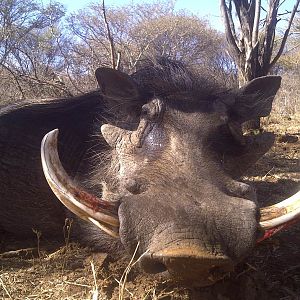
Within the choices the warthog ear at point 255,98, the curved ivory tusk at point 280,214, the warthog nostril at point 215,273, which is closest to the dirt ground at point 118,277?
the warthog nostril at point 215,273

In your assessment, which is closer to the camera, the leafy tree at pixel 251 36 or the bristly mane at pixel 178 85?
the bristly mane at pixel 178 85

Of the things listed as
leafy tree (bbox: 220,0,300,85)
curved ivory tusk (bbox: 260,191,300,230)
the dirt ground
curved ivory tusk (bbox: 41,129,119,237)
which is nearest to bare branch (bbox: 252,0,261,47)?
leafy tree (bbox: 220,0,300,85)

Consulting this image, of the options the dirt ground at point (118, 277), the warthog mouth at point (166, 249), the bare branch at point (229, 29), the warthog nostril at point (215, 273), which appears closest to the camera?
the warthog mouth at point (166, 249)

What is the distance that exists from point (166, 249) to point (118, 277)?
3.19 feet

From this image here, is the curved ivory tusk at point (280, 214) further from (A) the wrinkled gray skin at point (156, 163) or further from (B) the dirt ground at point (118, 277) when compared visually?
(B) the dirt ground at point (118, 277)

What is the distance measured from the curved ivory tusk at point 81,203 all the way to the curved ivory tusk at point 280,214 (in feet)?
2.14

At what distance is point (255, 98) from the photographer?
11.1ft

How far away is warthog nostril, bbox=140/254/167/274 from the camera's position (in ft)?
6.60

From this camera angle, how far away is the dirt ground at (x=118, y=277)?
104 inches

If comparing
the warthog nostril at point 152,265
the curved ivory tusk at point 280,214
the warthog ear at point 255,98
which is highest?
the warthog ear at point 255,98

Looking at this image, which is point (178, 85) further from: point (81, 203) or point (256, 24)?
point (256, 24)

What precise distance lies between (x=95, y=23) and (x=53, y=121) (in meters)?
10.7

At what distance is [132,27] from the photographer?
15648mm

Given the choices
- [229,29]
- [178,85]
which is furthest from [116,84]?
[229,29]
